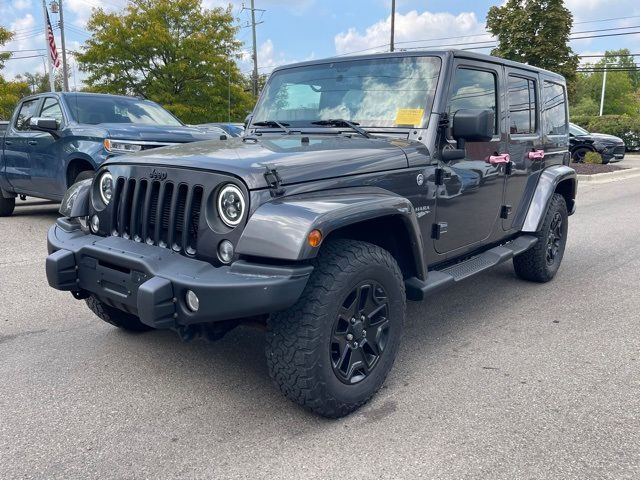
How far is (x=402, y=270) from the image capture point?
3389 mm

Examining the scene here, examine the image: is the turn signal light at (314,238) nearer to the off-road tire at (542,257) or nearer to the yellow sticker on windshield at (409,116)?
the yellow sticker on windshield at (409,116)

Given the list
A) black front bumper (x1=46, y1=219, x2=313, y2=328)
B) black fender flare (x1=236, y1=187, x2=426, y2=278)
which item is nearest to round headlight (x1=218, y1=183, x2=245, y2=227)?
black fender flare (x1=236, y1=187, x2=426, y2=278)

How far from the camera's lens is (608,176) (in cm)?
1675

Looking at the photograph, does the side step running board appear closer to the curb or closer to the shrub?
the curb

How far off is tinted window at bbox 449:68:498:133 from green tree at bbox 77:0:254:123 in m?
20.5

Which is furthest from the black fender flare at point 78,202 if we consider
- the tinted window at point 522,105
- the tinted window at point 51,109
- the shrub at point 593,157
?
the shrub at point 593,157

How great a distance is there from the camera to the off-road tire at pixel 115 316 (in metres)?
3.73

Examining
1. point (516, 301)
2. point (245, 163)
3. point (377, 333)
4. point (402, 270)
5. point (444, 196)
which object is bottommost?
point (516, 301)

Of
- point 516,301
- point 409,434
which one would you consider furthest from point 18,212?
point 409,434

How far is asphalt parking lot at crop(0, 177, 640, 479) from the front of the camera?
2520 millimetres

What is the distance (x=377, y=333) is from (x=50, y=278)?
5.81ft

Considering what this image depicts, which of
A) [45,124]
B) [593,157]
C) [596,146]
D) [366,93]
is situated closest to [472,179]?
[366,93]

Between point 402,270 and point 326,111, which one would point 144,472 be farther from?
point 326,111

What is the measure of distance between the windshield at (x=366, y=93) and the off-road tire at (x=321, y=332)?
1.20 metres
